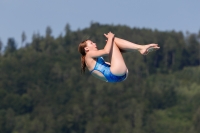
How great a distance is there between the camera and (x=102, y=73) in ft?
61.8

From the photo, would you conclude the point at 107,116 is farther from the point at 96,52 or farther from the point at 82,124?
the point at 96,52

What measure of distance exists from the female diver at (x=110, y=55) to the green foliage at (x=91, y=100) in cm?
13197

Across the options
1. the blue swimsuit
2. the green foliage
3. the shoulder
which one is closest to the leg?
the shoulder

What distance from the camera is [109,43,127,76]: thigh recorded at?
18.5 meters

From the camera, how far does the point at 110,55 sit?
18.6m

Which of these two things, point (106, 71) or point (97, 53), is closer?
point (97, 53)

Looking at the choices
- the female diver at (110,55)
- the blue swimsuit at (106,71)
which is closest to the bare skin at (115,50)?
the female diver at (110,55)

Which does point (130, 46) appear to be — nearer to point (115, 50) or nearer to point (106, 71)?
point (115, 50)

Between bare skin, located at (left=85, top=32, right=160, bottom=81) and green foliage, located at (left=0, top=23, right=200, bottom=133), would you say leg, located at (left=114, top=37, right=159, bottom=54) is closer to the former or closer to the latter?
bare skin, located at (left=85, top=32, right=160, bottom=81)

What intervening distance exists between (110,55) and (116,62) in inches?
8.2

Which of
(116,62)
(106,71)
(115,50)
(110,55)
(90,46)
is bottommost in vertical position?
(106,71)

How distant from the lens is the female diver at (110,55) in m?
18.4

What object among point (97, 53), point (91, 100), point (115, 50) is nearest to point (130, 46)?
point (115, 50)

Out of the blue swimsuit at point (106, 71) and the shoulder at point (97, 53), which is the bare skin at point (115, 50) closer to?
the shoulder at point (97, 53)
